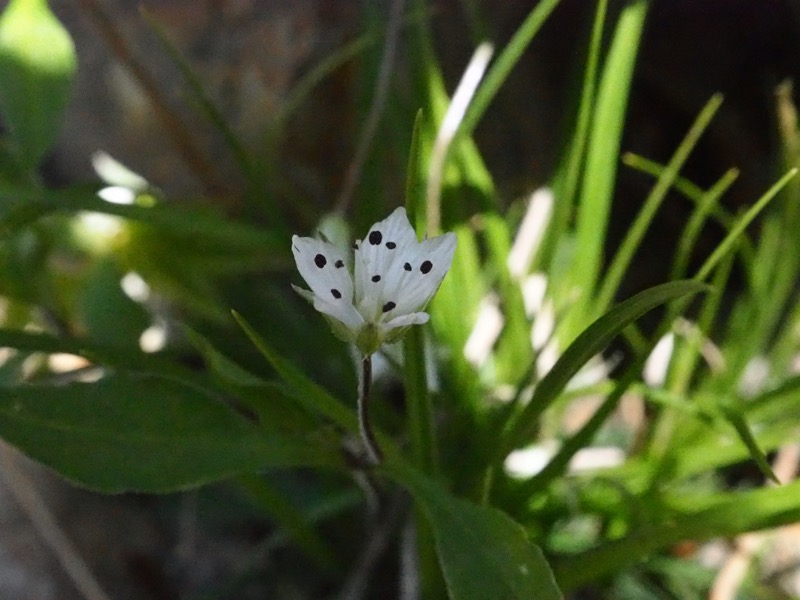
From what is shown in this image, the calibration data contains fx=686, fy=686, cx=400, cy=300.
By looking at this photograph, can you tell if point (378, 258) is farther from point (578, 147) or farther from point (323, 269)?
point (578, 147)

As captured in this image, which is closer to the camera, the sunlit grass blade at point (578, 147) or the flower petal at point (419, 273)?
the flower petal at point (419, 273)

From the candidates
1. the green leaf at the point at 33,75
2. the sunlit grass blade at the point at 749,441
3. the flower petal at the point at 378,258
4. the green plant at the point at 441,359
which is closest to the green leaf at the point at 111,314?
the green plant at the point at 441,359

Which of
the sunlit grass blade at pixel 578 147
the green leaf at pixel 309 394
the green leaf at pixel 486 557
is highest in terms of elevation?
the sunlit grass blade at pixel 578 147

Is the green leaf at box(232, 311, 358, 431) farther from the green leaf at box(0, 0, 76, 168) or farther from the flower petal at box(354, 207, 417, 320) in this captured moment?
the green leaf at box(0, 0, 76, 168)

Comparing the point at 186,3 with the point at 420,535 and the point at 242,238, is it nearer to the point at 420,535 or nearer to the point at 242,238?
the point at 242,238

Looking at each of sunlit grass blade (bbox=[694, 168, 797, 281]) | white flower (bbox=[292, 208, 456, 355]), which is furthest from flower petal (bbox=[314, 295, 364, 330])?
sunlit grass blade (bbox=[694, 168, 797, 281])

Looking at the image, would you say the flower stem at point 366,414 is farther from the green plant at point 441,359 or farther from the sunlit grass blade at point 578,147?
the sunlit grass blade at point 578,147

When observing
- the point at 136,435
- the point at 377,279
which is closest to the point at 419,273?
the point at 377,279
